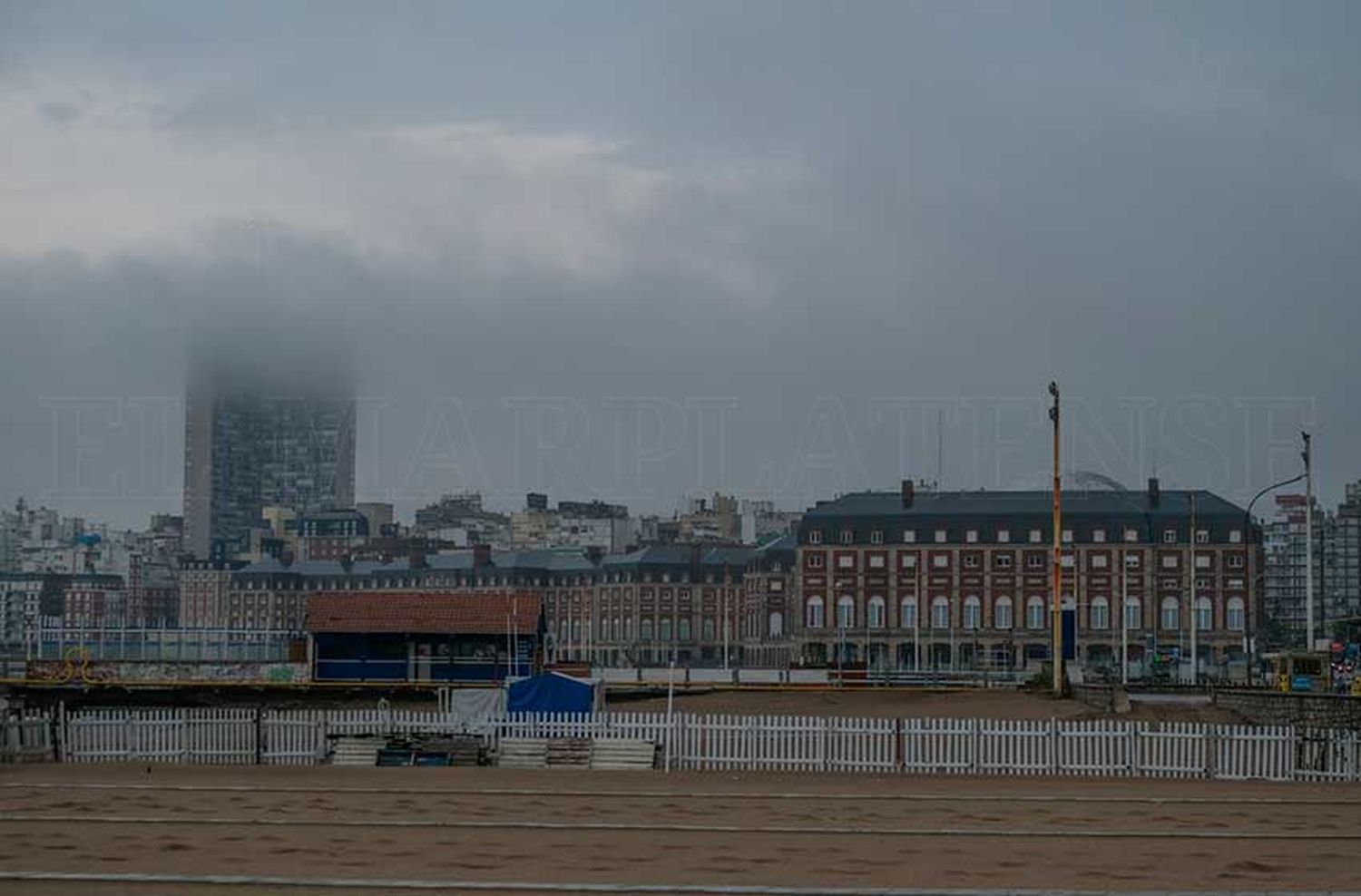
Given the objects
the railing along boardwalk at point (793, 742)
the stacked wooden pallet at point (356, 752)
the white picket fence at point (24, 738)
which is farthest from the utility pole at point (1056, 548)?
the white picket fence at point (24, 738)

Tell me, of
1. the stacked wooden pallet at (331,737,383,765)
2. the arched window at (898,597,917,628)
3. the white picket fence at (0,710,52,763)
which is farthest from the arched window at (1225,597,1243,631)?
the white picket fence at (0,710,52,763)

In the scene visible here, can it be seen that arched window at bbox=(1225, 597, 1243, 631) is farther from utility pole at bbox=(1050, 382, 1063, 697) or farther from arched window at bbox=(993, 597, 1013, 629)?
utility pole at bbox=(1050, 382, 1063, 697)

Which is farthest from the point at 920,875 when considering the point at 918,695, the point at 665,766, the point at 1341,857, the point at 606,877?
the point at 918,695

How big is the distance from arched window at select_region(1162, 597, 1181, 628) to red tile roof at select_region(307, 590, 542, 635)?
230ft

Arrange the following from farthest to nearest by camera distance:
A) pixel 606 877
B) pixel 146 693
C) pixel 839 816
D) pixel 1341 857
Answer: pixel 146 693 < pixel 839 816 < pixel 1341 857 < pixel 606 877

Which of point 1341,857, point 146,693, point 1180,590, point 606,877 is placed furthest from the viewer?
point 1180,590

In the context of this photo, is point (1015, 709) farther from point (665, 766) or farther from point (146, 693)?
point (146, 693)

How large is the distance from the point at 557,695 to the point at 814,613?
9839cm

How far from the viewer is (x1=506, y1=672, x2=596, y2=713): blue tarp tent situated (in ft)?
186

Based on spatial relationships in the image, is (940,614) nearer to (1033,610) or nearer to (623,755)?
(1033,610)

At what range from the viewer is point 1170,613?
147m

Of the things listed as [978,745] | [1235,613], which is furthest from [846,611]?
[978,745]

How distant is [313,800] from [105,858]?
370 inches

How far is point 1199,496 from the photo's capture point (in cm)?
15338
